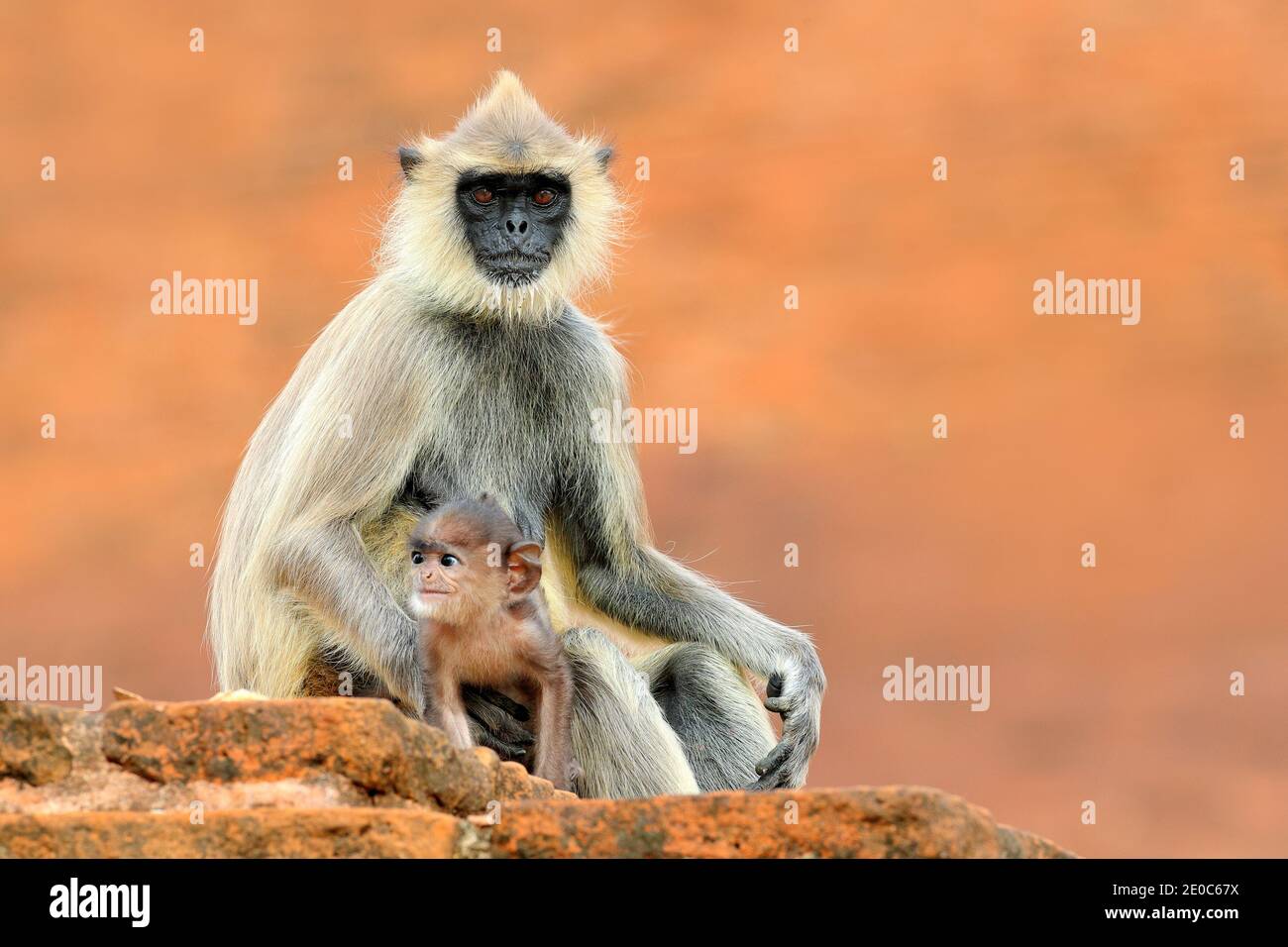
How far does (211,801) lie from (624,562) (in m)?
2.72

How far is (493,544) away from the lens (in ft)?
15.6

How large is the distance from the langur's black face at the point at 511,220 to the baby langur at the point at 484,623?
0.94 metres

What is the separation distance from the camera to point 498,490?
5.46 m

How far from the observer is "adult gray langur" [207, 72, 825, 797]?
5039 millimetres

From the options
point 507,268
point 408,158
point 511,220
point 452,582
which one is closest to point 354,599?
point 452,582

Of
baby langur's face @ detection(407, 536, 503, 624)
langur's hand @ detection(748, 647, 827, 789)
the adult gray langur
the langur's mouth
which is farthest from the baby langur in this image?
Result: the langur's mouth

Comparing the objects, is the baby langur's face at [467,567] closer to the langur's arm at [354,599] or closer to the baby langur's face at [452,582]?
the baby langur's face at [452,582]

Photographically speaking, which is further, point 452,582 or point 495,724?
point 495,724

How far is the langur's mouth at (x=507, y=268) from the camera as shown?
5.51 m

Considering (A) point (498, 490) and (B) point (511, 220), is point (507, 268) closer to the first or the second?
(B) point (511, 220)

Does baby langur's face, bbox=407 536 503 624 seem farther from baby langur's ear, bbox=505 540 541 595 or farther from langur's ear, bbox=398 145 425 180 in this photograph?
langur's ear, bbox=398 145 425 180

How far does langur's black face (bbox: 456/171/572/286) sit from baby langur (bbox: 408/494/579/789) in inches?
36.9

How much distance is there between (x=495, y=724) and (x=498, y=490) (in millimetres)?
741

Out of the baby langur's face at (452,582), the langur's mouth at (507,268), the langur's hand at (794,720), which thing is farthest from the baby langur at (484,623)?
the langur's mouth at (507,268)
